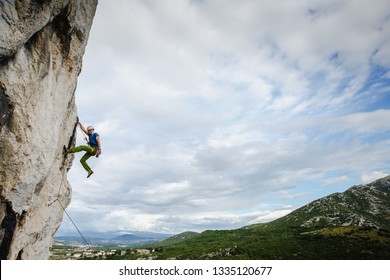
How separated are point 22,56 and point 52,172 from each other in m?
9.56

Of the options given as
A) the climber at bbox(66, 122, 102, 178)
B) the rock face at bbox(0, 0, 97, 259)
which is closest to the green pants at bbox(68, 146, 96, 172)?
the climber at bbox(66, 122, 102, 178)

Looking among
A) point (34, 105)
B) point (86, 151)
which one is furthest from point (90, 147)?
point (34, 105)

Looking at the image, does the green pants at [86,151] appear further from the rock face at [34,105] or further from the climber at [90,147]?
the rock face at [34,105]

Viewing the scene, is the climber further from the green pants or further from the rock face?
the rock face

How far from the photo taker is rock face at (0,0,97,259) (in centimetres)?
1538

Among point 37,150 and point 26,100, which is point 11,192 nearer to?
point 37,150

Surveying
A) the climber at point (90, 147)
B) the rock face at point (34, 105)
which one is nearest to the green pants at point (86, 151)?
the climber at point (90, 147)

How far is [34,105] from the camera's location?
17.5 m

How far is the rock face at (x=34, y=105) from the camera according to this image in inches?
605

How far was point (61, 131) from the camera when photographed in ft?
72.5

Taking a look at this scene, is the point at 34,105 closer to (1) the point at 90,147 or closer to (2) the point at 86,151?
(1) the point at 90,147

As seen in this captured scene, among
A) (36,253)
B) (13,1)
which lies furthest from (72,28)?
(36,253)

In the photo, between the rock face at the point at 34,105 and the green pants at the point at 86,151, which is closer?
the rock face at the point at 34,105

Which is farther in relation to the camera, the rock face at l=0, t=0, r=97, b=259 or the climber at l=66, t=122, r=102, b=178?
the climber at l=66, t=122, r=102, b=178
